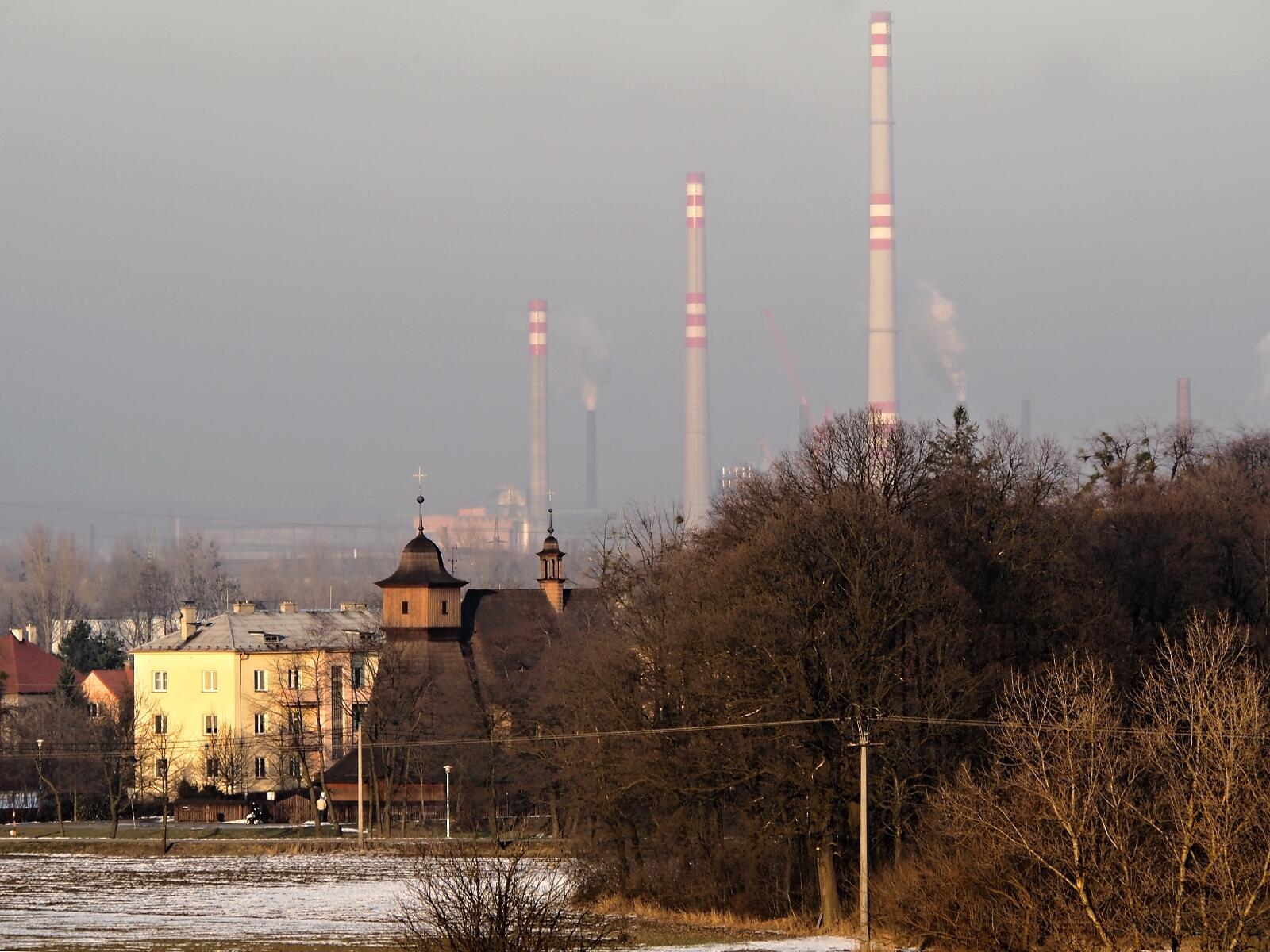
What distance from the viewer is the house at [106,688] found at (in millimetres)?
100500

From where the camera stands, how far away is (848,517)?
48.8 meters

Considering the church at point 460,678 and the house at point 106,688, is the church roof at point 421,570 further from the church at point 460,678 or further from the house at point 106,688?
the house at point 106,688

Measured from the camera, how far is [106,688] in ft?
357

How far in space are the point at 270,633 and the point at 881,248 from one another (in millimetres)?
42053

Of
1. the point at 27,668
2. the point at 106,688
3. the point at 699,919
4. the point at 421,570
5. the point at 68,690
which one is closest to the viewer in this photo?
the point at 699,919

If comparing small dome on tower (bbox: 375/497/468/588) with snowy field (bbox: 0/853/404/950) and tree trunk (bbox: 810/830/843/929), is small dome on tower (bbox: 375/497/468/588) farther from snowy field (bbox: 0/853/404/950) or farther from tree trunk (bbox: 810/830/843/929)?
tree trunk (bbox: 810/830/843/929)

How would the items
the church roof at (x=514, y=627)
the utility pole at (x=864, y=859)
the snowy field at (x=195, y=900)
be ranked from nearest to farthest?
the utility pole at (x=864, y=859)
the snowy field at (x=195, y=900)
the church roof at (x=514, y=627)

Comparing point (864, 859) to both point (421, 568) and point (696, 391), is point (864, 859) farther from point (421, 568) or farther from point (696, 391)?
point (696, 391)

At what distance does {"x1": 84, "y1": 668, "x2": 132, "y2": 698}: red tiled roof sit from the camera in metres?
107

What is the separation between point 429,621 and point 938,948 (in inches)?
2053

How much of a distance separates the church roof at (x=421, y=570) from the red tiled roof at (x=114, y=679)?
21.7m

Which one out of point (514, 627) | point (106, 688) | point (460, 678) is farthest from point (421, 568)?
point (106, 688)

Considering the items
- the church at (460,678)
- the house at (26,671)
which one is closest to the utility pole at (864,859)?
the church at (460,678)

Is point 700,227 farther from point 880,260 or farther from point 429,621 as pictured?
point 429,621
